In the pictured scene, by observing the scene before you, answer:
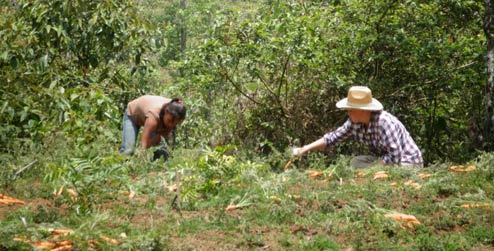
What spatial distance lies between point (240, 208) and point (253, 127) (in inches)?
190

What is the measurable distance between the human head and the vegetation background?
367 mm

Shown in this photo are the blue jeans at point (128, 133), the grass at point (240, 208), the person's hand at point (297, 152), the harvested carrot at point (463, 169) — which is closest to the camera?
the grass at point (240, 208)

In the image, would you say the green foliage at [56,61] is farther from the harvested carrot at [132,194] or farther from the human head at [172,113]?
the harvested carrot at [132,194]

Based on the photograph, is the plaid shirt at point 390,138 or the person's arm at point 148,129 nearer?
the plaid shirt at point 390,138

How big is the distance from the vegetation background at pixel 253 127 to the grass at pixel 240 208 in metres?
0.01

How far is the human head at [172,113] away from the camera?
6012mm

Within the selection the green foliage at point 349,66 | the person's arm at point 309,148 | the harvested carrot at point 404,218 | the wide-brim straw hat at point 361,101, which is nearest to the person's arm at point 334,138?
the person's arm at point 309,148

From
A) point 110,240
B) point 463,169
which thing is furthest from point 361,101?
point 110,240

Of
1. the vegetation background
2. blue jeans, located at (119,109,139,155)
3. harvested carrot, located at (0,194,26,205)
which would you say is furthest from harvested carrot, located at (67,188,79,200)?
blue jeans, located at (119,109,139,155)

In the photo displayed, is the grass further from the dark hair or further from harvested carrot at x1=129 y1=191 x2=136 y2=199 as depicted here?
the dark hair

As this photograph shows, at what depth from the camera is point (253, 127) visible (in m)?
9.02

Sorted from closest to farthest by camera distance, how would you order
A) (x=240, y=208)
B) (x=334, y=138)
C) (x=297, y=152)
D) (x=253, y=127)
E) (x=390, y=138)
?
(x=240, y=208) → (x=390, y=138) → (x=297, y=152) → (x=334, y=138) → (x=253, y=127)

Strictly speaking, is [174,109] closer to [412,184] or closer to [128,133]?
[128,133]

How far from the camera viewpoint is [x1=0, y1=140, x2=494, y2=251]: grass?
11.5 ft
